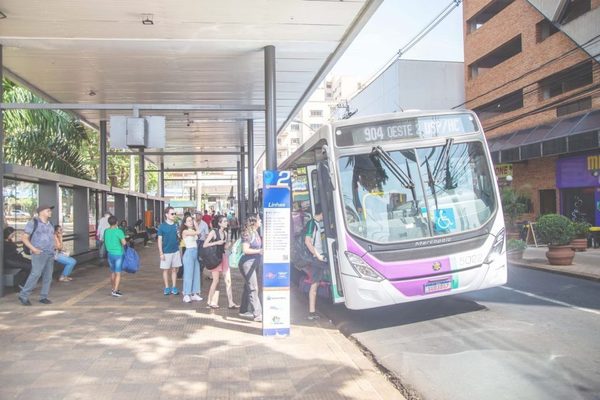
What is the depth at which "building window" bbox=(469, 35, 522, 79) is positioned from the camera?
27789 millimetres

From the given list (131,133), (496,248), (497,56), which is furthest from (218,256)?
(497,56)

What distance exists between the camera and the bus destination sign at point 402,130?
829 cm

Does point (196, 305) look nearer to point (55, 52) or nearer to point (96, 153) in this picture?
point (55, 52)

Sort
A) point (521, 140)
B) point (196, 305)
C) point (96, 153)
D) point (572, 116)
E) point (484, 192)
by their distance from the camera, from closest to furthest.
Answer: point (484, 192) < point (196, 305) < point (572, 116) < point (521, 140) < point (96, 153)

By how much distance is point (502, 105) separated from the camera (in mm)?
28672

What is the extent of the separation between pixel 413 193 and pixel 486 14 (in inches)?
1053

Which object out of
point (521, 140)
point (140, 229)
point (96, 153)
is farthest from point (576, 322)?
point (96, 153)

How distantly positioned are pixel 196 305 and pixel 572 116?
18074 mm

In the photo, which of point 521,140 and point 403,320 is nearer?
point 403,320

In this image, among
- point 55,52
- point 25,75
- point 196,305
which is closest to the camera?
point 196,305

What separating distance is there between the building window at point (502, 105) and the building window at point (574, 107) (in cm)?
296

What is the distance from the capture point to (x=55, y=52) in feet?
37.8

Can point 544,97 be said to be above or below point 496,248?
above

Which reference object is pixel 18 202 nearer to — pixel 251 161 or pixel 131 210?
pixel 251 161
